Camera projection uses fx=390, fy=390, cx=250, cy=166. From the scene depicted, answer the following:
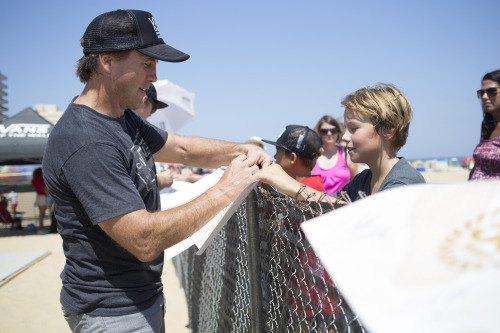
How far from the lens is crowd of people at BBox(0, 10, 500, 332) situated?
65.0 inches

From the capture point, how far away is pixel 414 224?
67cm

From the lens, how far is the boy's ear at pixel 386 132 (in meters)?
2.27

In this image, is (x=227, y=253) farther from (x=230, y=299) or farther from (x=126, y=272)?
(x=126, y=272)

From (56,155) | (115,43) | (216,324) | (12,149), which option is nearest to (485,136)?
(216,324)

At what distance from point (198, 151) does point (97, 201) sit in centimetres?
124

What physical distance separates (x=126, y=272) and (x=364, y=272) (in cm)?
148

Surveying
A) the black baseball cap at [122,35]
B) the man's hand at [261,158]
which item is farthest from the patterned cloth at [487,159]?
the black baseball cap at [122,35]

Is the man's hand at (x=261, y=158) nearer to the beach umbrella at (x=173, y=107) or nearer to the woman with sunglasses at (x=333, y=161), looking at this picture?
the woman with sunglasses at (x=333, y=161)

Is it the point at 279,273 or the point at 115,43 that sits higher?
the point at 115,43

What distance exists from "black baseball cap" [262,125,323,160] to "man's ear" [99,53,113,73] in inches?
61.5

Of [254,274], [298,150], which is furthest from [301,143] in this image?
[254,274]

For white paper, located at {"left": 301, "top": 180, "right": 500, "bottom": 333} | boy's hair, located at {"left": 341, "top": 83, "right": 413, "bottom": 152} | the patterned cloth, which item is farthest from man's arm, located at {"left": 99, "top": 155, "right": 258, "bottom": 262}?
the patterned cloth

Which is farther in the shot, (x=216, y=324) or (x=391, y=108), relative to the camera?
(x=216, y=324)

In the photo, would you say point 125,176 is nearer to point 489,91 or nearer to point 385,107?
point 385,107
